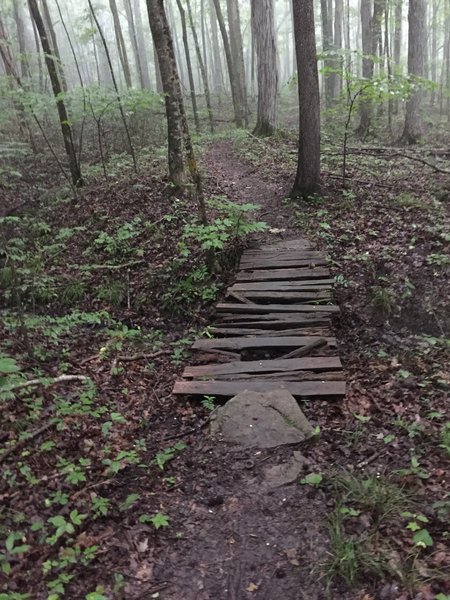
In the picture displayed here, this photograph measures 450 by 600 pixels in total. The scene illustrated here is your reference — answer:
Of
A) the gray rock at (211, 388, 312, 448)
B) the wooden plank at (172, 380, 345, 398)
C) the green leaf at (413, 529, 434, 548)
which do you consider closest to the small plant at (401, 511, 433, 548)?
the green leaf at (413, 529, 434, 548)

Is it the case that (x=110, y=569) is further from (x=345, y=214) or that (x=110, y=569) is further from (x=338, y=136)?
(x=338, y=136)

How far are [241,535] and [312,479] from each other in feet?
2.56

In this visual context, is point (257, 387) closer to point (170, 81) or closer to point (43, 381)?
point (43, 381)

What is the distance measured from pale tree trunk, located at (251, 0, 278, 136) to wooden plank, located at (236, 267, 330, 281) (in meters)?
10.7

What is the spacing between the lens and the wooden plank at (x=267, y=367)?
550cm

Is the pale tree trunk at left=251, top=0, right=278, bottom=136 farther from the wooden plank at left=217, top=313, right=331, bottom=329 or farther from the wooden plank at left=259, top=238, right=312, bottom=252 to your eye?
the wooden plank at left=217, top=313, right=331, bottom=329

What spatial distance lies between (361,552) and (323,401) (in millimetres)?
2020

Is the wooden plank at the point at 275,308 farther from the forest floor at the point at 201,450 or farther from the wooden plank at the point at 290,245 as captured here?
the wooden plank at the point at 290,245

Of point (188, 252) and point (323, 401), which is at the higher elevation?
point (188, 252)

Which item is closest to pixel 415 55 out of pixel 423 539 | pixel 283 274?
pixel 283 274

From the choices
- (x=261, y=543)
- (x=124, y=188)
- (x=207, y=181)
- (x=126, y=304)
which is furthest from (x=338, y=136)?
(x=261, y=543)

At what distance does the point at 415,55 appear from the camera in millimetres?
16594

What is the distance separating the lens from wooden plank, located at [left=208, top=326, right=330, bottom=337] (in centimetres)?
629

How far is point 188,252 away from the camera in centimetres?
875
